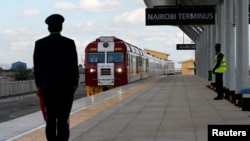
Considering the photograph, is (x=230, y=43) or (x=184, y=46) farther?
(x=184, y=46)

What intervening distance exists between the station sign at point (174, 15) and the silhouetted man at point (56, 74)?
52.1ft

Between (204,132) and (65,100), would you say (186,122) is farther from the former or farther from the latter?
(65,100)

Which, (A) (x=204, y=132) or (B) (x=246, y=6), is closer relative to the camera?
(A) (x=204, y=132)

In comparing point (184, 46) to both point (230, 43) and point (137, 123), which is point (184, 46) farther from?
point (137, 123)

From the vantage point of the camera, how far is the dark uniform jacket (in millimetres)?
6609

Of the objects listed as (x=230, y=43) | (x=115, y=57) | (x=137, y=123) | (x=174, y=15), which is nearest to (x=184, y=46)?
(x=115, y=57)

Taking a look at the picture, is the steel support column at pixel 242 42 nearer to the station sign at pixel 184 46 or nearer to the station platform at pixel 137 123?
the station platform at pixel 137 123

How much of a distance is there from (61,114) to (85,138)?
244 cm

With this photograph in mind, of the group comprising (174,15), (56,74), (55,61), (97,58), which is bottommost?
(56,74)

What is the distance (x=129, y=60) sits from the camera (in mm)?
33750

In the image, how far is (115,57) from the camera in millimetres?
32281

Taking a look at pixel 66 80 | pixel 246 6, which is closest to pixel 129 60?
pixel 246 6

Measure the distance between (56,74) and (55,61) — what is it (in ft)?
0.54

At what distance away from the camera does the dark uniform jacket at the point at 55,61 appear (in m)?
6.61
